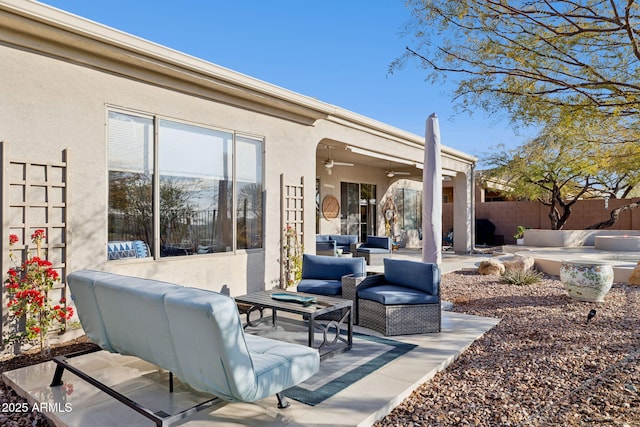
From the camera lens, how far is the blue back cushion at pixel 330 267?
19.6 ft

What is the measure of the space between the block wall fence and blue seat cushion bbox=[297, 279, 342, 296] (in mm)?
17122

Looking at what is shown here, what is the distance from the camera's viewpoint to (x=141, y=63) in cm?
527

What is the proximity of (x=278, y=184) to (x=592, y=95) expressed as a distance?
4664 mm

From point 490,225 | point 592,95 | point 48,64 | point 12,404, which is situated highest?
point 48,64

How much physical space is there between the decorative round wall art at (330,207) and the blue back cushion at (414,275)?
7831mm

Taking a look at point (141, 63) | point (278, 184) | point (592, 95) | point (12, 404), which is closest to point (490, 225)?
point (278, 184)

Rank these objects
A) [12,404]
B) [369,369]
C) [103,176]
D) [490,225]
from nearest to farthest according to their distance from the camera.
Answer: [12,404] → [369,369] → [103,176] → [490,225]

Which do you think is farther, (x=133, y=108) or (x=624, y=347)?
(x=133, y=108)

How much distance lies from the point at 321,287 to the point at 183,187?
238 centimetres

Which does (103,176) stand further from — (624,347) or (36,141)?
(624,347)

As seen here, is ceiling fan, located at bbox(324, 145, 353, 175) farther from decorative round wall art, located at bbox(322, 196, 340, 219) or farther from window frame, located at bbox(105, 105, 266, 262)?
window frame, located at bbox(105, 105, 266, 262)

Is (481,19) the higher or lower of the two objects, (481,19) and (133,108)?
the higher

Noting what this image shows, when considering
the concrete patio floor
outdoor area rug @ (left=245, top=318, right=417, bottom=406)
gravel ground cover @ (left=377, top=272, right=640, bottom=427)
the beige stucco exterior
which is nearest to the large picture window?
the beige stucco exterior

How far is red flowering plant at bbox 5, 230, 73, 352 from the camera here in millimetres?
4254
